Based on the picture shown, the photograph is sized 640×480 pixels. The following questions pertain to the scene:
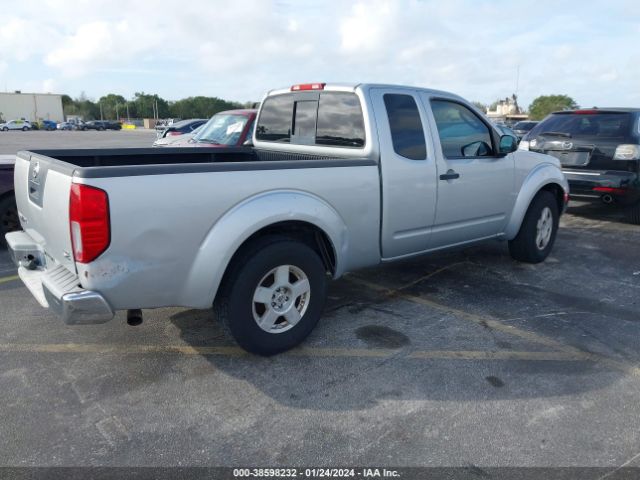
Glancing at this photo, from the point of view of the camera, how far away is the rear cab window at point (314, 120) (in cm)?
427

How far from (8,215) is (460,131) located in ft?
16.4

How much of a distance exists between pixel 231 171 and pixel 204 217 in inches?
13.2

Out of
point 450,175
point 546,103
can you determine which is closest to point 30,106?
point 546,103

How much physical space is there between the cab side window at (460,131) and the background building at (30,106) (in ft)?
336

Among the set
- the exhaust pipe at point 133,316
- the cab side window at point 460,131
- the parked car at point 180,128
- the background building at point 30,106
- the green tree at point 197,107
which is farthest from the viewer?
the green tree at point 197,107

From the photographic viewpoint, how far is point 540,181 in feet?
18.1

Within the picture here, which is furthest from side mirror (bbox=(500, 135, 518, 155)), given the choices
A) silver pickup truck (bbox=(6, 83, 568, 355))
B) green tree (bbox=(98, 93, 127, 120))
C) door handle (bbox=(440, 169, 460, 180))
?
green tree (bbox=(98, 93, 127, 120))

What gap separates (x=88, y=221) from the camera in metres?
2.75

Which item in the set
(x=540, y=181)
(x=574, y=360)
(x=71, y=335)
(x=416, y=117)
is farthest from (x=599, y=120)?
(x=71, y=335)

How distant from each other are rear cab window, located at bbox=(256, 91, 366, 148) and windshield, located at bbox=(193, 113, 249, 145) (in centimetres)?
407

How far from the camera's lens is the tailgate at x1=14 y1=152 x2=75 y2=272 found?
9.58ft

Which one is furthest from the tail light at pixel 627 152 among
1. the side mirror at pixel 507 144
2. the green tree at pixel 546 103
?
the green tree at pixel 546 103

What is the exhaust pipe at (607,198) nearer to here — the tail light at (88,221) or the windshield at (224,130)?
the windshield at (224,130)

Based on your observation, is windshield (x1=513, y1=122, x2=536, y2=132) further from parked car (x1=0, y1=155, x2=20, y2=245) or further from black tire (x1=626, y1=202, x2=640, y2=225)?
parked car (x1=0, y1=155, x2=20, y2=245)
